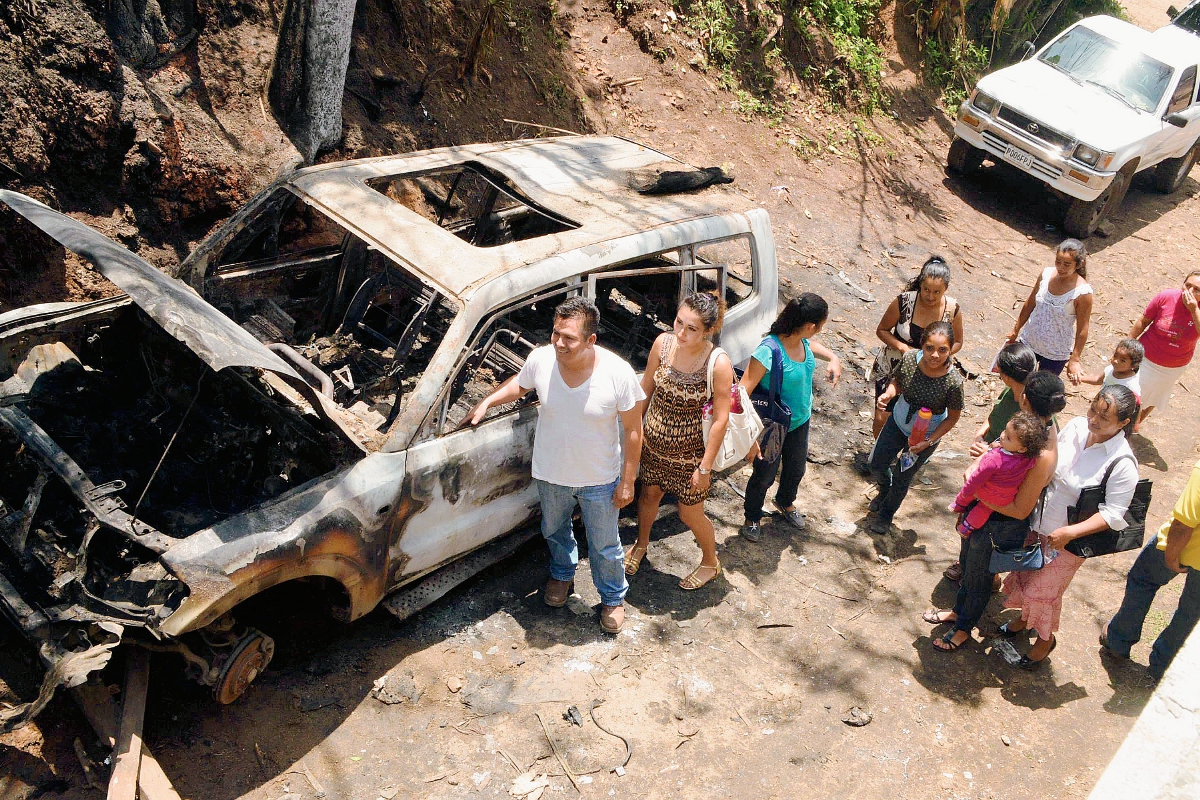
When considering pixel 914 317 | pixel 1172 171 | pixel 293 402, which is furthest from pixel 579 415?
pixel 1172 171

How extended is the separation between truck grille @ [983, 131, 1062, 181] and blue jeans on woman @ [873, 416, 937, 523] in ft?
19.6

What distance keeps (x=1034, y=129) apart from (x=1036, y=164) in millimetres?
385

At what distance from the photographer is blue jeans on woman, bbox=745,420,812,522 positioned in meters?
5.31

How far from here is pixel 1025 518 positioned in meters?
4.45

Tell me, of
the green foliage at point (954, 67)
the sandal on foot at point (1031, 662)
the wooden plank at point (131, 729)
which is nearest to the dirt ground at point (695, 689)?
the sandal on foot at point (1031, 662)

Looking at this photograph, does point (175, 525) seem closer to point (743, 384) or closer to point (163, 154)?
point (743, 384)

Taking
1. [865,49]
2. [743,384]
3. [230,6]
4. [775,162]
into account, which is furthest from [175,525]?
[865,49]

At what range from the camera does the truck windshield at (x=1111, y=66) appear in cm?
1063

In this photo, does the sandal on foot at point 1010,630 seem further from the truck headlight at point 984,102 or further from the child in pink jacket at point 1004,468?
the truck headlight at point 984,102

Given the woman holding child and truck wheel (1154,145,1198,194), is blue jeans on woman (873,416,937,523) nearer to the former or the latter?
the woman holding child

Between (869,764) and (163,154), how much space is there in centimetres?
564

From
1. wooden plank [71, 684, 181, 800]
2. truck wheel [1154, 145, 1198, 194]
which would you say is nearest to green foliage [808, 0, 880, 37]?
truck wheel [1154, 145, 1198, 194]

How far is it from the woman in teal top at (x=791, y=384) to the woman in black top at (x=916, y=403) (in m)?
0.46

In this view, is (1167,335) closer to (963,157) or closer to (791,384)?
(791,384)
